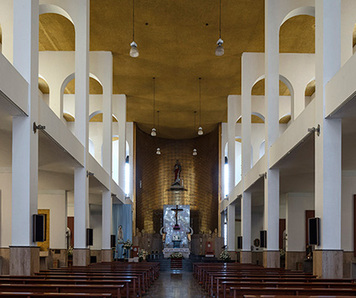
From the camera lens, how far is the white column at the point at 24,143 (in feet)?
31.7

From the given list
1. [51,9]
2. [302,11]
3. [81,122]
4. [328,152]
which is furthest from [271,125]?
[51,9]

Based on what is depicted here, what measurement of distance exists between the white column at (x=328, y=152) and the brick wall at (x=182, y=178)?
860 inches

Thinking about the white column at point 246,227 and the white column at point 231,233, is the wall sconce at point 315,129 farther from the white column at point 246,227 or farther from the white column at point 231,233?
the white column at point 231,233

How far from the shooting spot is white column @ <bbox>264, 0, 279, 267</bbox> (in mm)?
15344

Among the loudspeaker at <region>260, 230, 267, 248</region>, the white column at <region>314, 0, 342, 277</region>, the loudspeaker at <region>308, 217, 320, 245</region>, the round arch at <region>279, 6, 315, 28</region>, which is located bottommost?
the loudspeaker at <region>260, 230, 267, 248</region>

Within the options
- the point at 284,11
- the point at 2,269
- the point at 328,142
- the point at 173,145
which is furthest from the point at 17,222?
the point at 173,145

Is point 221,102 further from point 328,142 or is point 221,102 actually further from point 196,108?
point 328,142

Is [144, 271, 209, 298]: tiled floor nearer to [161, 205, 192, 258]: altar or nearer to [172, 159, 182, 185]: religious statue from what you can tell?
[161, 205, 192, 258]: altar

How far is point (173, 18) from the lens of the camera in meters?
17.4

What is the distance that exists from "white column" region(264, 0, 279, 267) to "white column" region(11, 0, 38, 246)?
763 centimetres

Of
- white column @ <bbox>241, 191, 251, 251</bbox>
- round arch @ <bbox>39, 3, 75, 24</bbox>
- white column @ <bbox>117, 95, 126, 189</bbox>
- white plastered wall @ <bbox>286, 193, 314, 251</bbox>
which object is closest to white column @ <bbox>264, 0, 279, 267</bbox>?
white column @ <bbox>241, 191, 251, 251</bbox>

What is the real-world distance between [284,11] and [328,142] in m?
6.71

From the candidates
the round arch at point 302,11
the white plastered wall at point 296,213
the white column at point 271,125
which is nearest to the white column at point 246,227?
the white plastered wall at point 296,213

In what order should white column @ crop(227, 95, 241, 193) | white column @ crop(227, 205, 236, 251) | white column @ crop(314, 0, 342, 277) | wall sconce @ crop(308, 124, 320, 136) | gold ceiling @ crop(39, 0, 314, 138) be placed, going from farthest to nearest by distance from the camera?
white column @ crop(227, 95, 241, 193) → white column @ crop(227, 205, 236, 251) → gold ceiling @ crop(39, 0, 314, 138) → wall sconce @ crop(308, 124, 320, 136) → white column @ crop(314, 0, 342, 277)
